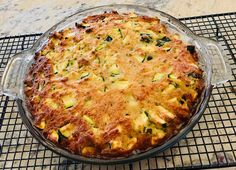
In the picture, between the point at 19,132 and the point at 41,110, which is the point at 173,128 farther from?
the point at 19,132

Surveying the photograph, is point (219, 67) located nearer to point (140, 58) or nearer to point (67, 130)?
point (140, 58)

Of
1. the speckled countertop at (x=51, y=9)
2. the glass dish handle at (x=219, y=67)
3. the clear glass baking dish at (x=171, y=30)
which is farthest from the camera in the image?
the speckled countertop at (x=51, y=9)

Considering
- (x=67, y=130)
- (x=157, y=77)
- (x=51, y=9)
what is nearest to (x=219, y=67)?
(x=157, y=77)

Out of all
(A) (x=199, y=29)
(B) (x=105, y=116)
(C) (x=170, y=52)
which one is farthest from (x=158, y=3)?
(B) (x=105, y=116)

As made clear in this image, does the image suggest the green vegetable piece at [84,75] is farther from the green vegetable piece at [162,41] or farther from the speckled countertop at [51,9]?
the speckled countertop at [51,9]

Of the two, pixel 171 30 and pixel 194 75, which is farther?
pixel 171 30

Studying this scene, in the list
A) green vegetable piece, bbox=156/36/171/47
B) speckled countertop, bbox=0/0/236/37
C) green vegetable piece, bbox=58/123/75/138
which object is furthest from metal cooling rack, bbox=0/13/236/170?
speckled countertop, bbox=0/0/236/37

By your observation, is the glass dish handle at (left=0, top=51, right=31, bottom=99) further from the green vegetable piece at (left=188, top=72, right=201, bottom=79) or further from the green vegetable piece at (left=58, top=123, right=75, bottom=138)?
the green vegetable piece at (left=188, top=72, right=201, bottom=79)

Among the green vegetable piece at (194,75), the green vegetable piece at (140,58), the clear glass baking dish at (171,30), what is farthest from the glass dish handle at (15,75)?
the green vegetable piece at (194,75)
